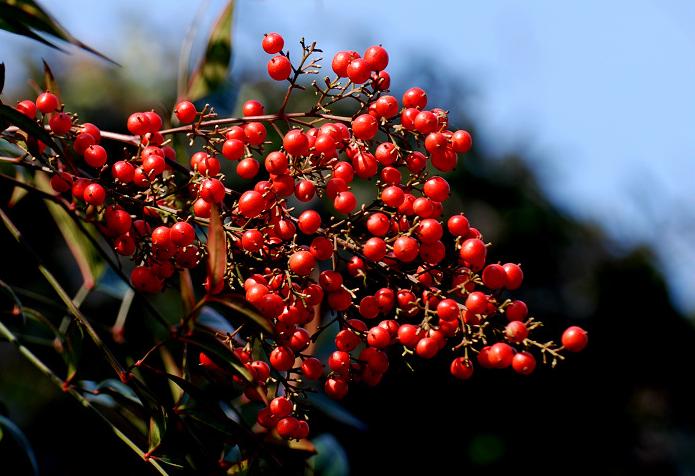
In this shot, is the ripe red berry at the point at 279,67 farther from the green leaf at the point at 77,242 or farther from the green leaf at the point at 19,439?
the green leaf at the point at 19,439

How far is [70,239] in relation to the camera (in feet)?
3.44

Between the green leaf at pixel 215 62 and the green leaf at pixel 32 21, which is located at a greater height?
the green leaf at pixel 215 62

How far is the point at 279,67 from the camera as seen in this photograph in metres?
0.89

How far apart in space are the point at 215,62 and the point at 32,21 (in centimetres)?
46

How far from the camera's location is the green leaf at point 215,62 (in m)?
1.02

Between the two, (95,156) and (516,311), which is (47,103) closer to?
(95,156)

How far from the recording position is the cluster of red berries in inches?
28.4

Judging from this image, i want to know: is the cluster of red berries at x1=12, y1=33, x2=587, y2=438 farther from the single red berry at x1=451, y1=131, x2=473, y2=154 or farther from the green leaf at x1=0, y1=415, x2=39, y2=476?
the green leaf at x1=0, y1=415, x2=39, y2=476

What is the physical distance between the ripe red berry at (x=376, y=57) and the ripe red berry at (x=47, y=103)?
316mm

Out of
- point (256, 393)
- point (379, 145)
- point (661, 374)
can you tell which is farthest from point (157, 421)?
point (661, 374)

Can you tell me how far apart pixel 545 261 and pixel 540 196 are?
911 millimetres

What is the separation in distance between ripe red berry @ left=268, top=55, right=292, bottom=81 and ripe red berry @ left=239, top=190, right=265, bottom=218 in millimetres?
222

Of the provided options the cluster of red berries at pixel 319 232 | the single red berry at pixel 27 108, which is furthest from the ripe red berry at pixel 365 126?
the single red berry at pixel 27 108

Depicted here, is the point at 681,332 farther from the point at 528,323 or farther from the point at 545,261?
the point at 528,323
